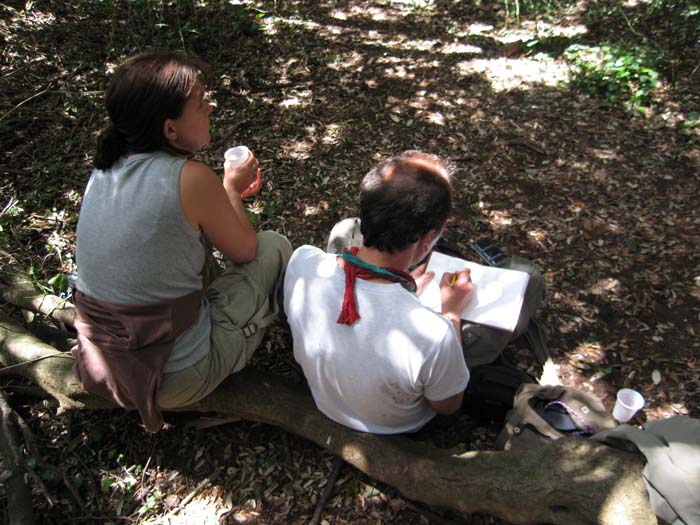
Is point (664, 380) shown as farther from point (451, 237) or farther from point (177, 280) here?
point (177, 280)

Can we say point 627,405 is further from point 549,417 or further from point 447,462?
point 447,462

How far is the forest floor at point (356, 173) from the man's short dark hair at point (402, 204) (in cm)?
125

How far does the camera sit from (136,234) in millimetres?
2088


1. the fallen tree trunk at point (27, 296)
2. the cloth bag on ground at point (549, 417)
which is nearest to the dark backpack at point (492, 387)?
the cloth bag on ground at point (549, 417)

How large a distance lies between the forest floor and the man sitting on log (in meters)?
0.76

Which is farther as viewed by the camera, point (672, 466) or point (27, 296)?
point (27, 296)

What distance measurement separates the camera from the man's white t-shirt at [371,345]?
6.38 feet

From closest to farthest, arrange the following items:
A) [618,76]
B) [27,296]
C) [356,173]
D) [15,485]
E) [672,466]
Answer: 1. [672,466]
2. [15,485]
3. [27,296]
4. [356,173]
5. [618,76]

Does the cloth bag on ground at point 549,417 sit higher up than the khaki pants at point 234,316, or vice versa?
the khaki pants at point 234,316

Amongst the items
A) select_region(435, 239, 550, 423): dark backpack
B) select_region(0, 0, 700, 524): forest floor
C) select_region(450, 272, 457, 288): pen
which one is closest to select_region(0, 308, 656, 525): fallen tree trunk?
select_region(0, 0, 700, 524): forest floor

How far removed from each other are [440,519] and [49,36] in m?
6.02

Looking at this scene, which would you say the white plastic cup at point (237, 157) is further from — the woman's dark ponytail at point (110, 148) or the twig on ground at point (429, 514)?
the twig on ground at point (429, 514)

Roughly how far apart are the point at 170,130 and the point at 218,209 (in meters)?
0.39

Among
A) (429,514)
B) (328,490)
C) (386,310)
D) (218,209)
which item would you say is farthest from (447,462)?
(218,209)
